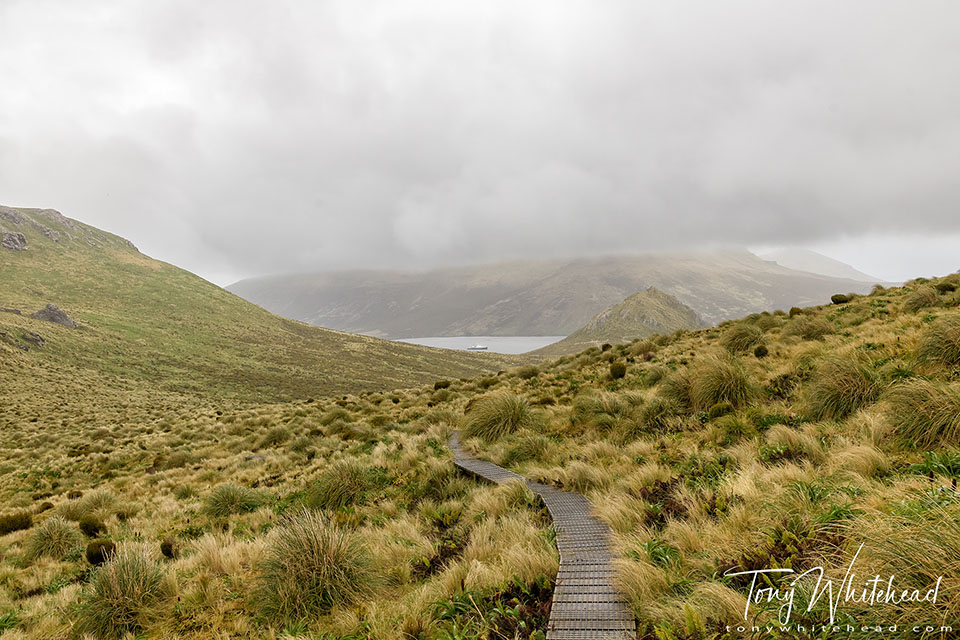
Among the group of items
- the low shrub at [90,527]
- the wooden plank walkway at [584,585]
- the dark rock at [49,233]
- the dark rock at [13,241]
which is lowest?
the low shrub at [90,527]

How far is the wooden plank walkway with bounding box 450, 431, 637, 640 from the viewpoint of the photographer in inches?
146

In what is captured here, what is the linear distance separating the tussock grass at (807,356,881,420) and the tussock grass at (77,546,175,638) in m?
12.1

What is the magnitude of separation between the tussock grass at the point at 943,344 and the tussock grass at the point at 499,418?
9.64 meters

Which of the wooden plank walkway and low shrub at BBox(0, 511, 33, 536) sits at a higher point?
the wooden plank walkway

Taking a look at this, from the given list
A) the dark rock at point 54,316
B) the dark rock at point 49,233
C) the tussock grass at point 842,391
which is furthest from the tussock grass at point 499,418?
the dark rock at point 49,233

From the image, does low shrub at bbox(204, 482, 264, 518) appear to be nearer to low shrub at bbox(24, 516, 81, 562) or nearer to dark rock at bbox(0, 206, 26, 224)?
low shrub at bbox(24, 516, 81, 562)

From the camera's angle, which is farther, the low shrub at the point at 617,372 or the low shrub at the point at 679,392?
the low shrub at the point at 617,372

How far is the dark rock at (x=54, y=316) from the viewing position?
94.5 m

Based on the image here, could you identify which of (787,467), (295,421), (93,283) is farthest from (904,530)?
(93,283)

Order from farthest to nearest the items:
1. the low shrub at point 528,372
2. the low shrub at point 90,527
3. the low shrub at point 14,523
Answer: the low shrub at point 528,372, the low shrub at point 14,523, the low shrub at point 90,527

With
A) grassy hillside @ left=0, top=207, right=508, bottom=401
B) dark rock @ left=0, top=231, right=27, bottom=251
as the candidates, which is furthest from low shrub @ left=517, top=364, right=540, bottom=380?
dark rock @ left=0, top=231, right=27, bottom=251

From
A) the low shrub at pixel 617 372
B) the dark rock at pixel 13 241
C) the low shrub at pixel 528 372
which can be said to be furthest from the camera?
the dark rock at pixel 13 241

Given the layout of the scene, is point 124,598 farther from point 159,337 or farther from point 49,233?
point 49,233
